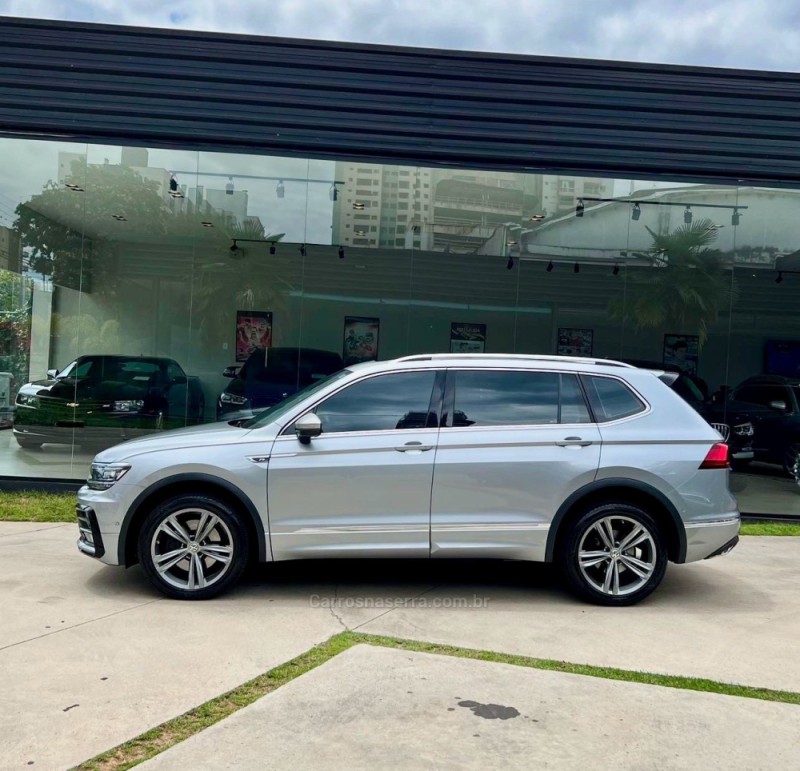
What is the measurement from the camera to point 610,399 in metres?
5.80

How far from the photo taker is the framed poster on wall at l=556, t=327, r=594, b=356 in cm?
1005

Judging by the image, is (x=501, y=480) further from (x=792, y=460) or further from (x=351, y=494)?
(x=792, y=460)

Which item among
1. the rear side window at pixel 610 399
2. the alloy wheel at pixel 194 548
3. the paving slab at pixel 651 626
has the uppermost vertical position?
the rear side window at pixel 610 399

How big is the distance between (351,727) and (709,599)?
346 centimetres

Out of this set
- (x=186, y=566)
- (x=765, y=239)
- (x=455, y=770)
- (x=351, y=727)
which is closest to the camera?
(x=455, y=770)

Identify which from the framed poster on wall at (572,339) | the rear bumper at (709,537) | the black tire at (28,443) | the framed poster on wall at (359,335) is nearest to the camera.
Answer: the rear bumper at (709,537)

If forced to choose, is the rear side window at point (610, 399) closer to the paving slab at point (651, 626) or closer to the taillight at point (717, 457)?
the taillight at point (717, 457)

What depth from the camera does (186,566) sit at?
551cm

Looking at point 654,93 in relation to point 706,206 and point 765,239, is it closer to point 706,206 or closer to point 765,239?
point 706,206

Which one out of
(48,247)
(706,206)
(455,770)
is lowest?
(455,770)

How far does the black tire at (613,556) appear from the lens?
5574 mm

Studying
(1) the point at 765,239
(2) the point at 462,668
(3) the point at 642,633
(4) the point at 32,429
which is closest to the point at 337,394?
(2) the point at 462,668

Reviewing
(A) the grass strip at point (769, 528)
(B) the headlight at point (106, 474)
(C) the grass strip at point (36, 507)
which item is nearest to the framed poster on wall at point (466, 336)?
(A) the grass strip at point (769, 528)

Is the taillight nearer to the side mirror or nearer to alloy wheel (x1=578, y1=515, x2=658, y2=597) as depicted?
alloy wheel (x1=578, y1=515, x2=658, y2=597)
